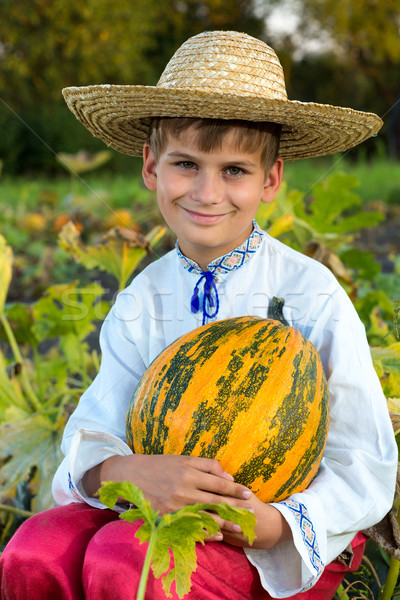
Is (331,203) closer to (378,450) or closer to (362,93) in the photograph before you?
(378,450)

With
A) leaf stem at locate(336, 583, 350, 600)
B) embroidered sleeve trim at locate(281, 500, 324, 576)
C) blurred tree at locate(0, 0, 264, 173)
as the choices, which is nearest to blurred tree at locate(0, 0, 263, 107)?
blurred tree at locate(0, 0, 264, 173)

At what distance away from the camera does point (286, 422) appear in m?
1.51

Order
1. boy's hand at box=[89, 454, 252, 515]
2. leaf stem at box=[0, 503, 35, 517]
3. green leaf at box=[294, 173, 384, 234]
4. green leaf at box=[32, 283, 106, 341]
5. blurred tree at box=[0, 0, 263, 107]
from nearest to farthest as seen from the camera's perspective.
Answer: boy's hand at box=[89, 454, 252, 515] → leaf stem at box=[0, 503, 35, 517] → green leaf at box=[32, 283, 106, 341] → green leaf at box=[294, 173, 384, 234] → blurred tree at box=[0, 0, 263, 107]

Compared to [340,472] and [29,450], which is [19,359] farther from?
[340,472]

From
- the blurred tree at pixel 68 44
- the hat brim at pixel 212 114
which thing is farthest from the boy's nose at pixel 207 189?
the blurred tree at pixel 68 44

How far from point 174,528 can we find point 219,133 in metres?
0.98

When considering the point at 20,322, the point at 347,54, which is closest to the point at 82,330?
the point at 20,322

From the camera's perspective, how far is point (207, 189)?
1722 mm

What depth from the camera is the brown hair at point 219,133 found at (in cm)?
175

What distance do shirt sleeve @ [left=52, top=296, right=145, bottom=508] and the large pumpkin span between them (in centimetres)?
15

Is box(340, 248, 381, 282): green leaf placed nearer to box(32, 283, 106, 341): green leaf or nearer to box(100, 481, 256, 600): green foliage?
box(32, 283, 106, 341): green leaf

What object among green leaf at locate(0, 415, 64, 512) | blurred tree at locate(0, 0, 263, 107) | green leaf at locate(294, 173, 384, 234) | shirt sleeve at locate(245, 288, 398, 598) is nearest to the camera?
shirt sleeve at locate(245, 288, 398, 598)

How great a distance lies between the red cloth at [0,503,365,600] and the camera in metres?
1.45

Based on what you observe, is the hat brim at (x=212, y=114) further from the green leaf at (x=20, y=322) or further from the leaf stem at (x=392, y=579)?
the leaf stem at (x=392, y=579)
